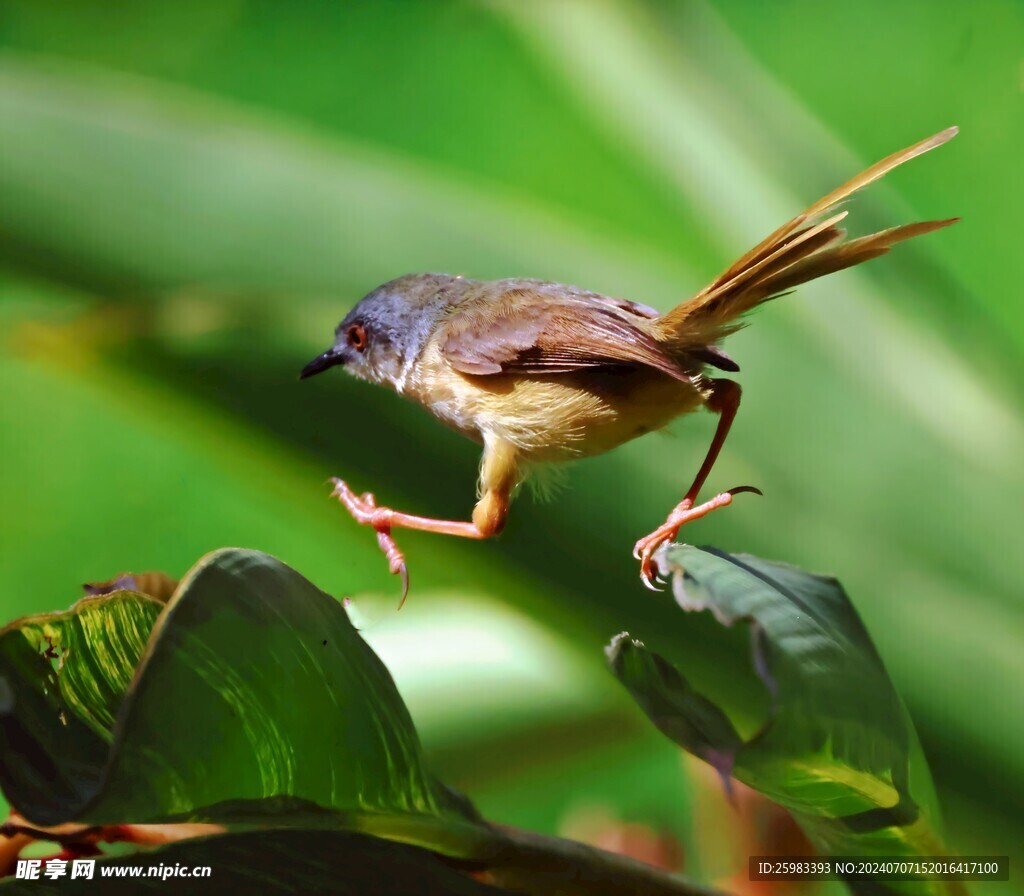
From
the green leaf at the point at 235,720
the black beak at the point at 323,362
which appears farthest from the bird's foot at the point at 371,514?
the green leaf at the point at 235,720

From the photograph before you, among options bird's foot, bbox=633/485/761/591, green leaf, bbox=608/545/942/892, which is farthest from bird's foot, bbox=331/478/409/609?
green leaf, bbox=608/545/942/892

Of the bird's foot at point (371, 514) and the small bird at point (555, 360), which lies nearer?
the small bird at point (555, 360)

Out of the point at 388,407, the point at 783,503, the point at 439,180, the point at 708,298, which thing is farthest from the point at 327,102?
the point at 783,503

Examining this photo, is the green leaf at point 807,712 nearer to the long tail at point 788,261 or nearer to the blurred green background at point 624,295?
the blurred green background at point 624,295

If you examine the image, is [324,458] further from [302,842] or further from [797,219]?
[797,219]

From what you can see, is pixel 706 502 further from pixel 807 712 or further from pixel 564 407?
pixel 807 712

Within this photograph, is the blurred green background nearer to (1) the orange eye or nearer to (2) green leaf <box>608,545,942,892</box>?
(1) the orange eye
